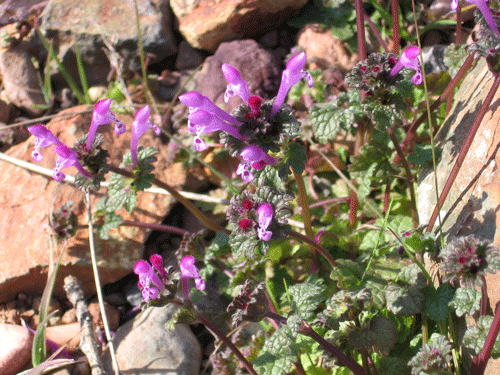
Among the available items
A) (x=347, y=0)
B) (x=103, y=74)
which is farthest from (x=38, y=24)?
(x=347, y=0)

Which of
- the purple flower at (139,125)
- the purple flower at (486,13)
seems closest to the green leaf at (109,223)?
the purple flower at (139,125)

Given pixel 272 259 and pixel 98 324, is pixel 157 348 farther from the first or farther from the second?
pixel 272 259

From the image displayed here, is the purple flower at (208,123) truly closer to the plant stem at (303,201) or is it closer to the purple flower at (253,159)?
the purple flower at (253,159)

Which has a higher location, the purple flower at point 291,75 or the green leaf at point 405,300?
the purple flower at point 291,75

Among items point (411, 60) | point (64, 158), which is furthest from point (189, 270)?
point (411, 60)

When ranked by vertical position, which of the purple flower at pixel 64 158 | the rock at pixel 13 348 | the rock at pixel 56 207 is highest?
the purple flower at pixel 64 158

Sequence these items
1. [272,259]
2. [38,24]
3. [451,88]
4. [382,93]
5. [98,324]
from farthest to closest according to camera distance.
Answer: [38,24]
[98,324]
[272,259]
[451,88]
[382,93]
